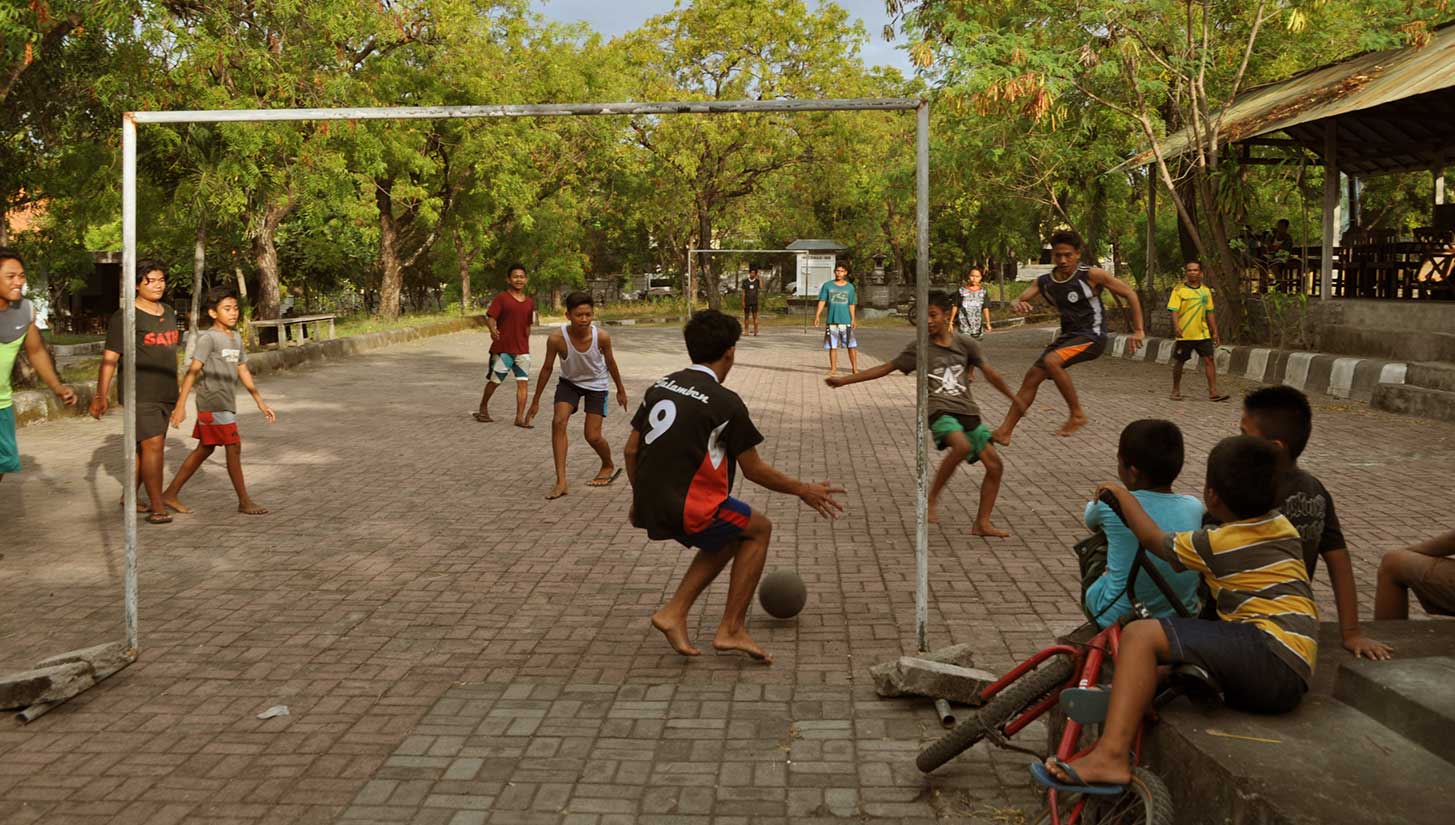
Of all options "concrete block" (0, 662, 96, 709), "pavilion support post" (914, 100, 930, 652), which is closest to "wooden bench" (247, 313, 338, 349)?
"concrete block" (0, 662, 96, 709)

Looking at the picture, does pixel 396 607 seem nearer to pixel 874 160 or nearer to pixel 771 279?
pixel 874 160

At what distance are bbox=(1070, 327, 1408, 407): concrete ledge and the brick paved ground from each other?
3287 millimetres

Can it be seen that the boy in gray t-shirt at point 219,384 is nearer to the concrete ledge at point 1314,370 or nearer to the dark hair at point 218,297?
the dark hair at point 218,297

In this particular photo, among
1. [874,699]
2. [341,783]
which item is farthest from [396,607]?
[874,699]

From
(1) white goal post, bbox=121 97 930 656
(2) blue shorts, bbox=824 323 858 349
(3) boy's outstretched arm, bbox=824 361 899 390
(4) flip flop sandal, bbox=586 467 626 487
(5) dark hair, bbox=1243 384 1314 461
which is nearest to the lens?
(5) dark hair, bbox=1243 384 1314 461

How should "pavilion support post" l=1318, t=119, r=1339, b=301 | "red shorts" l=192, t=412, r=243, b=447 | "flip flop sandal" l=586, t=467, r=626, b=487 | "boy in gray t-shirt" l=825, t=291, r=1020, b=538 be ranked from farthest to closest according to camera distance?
"pavilion support post" l=1318, t=119, r=1339, b=301
"flip flop sandal" l=586, t=467, r=626, b=487
"red shorts" l=192, t=412, r=243, b=447
"boy in gray t-shirt" l=825, t=291, r=1020, b=538

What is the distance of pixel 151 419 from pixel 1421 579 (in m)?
7.52

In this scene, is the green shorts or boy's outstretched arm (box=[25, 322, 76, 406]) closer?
boy's outstretched arm (box=[25, 322, 76, 406])

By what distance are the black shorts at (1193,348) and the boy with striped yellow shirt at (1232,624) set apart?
470 inches

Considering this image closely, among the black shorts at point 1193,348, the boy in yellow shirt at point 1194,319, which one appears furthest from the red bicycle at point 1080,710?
the black shorts at point 1193,348

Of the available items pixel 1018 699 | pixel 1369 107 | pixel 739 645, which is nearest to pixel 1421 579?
pixel 1018 699

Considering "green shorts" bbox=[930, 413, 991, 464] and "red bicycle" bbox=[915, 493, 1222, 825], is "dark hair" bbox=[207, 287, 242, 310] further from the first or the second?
"red bicycle" bbox=[915, 493, 1222, 825]

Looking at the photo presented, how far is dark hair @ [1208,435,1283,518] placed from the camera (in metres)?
3.66

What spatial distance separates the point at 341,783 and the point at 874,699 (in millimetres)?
2032
